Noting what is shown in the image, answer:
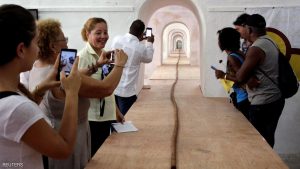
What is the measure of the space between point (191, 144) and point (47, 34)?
1162 mm

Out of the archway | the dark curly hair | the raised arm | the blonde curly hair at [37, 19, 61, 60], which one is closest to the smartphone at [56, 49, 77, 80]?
the raised arm

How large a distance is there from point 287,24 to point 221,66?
1123 millimetres

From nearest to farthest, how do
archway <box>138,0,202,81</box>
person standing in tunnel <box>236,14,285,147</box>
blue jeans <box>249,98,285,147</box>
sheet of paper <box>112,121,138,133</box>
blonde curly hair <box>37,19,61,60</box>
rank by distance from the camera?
1. blonde curly hair <box>37,19,61,60</box>
2. sheet of paper <box>112,121,138,133</box>
3. person standing in tunnel <box>236,14,285,147</box>
4. blue jeans <box>249,98,285,147</box>
5. archway <box>138,0,202,81</box>

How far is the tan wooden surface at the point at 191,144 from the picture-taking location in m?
2.15

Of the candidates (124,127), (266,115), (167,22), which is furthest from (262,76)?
(167,22)

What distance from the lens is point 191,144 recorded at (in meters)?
2.58

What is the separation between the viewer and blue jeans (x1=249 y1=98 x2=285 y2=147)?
3447 mm

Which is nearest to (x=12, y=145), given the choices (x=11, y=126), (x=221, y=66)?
(x=11, y=126)

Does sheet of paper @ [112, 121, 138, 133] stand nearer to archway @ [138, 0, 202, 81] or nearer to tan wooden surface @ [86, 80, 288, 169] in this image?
tan wooden surface @ [86, 80, 288, 169]

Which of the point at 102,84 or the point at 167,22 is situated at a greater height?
the point at 167,22

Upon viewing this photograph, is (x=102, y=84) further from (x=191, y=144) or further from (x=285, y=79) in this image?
(x=285, y=79)

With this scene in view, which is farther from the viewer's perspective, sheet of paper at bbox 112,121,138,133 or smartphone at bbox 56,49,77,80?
sheet of paper at bbox 112,121,138,133

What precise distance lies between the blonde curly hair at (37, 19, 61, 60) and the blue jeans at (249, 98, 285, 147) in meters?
1.97

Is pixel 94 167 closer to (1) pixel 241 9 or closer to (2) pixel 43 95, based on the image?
(2) pixel 43 95
